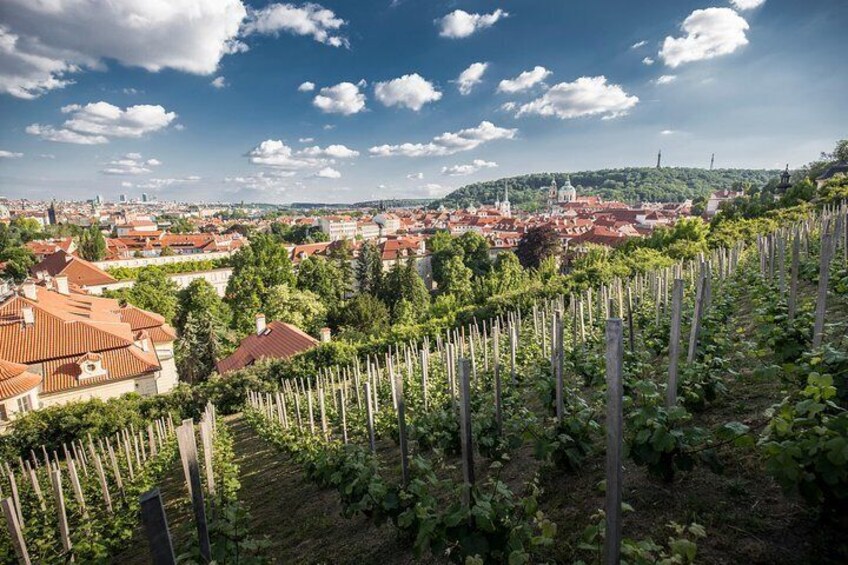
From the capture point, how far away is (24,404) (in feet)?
56.4

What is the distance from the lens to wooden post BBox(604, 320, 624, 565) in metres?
2.64

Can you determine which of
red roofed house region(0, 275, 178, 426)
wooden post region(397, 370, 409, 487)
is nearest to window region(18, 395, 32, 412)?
red roofed house region(0, 275, 178, 426)

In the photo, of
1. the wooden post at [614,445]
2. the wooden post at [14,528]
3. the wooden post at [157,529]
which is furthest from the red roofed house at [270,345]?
the wooden post at [614,445]

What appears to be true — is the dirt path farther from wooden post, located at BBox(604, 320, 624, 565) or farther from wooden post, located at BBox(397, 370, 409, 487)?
wooden post, located at BBox(604, 320, 624, 565)

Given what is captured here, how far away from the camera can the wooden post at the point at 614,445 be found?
8.67ft

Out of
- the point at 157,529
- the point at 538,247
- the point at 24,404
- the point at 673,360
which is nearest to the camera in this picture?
the point at 157,529

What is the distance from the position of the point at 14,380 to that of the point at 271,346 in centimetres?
1098

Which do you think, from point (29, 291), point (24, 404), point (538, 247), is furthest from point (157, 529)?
point (538, 247)

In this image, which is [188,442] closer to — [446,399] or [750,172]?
[446,399]

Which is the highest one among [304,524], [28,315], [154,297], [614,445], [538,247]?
[614,445]

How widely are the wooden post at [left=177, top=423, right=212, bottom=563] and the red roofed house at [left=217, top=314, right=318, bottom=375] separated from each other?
1842cm

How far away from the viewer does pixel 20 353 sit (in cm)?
1931

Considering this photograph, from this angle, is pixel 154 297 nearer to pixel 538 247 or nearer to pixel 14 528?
pixel 538 247

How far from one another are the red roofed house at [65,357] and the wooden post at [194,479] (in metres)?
19.4
